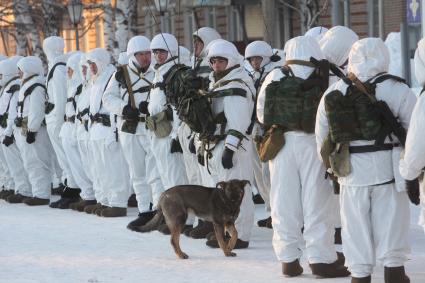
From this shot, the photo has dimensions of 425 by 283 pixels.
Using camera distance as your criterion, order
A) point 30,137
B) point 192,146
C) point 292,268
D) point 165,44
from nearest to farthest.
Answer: point 292,268 < point 192,146 < point 165,44 < point 30,137

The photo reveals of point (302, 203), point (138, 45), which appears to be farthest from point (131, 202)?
point (302, 203)

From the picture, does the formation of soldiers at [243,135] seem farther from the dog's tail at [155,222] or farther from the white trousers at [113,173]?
the dog's tail at [155,222]

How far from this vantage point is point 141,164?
547 inches

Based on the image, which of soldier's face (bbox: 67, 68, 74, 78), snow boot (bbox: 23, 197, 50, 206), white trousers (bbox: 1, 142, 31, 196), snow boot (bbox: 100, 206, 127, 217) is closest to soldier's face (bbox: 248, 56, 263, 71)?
snow boot (bbox: 100, 206, 127, 217)

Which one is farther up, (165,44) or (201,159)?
(165,44)

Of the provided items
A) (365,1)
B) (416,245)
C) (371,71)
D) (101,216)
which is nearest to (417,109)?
(371,71)

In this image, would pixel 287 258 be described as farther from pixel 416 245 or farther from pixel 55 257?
pixel 55 257

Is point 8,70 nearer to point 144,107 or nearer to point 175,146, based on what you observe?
point 144,107

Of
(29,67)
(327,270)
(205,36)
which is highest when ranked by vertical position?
(205,36)

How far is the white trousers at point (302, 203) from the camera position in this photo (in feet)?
31.6

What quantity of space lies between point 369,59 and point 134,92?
207 inches

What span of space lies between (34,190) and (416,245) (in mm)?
7279

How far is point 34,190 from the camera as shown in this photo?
661 inches

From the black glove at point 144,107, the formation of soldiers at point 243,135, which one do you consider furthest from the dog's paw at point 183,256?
the black glove at point 144,107
